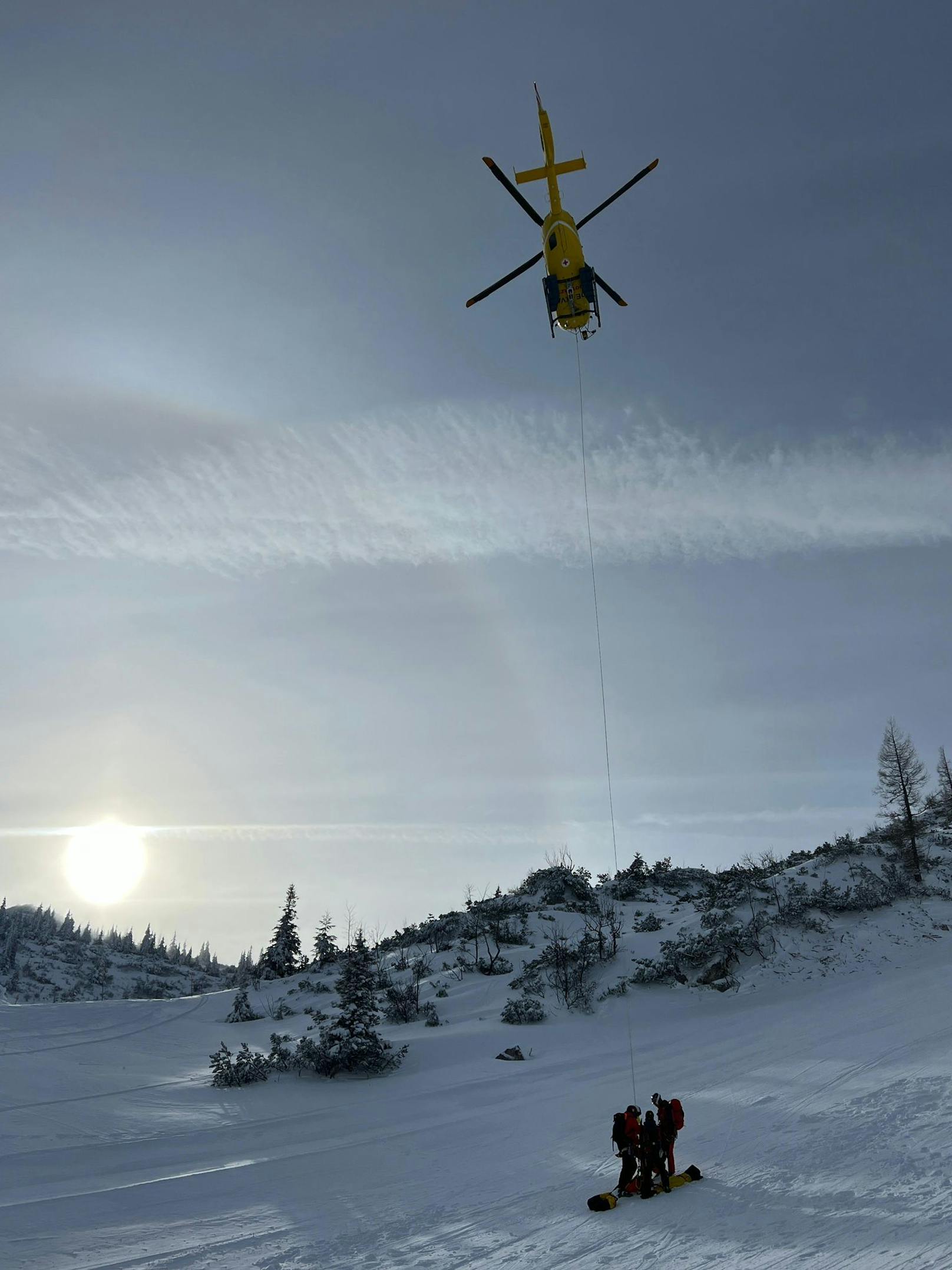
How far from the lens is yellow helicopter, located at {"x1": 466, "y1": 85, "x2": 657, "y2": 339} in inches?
625

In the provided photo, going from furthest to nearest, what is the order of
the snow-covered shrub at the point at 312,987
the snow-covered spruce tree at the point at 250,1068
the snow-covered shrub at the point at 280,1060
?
the snow-covered shrub at the point at 312,987
the snow-covered shrub at the point at 280,1060
the snow-covered spruce tree at the point at 250,1068

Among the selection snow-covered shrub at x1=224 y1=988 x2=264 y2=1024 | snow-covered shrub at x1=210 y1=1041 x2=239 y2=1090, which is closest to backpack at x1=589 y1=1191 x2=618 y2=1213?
snow-covered shrub at x1=210 y1=1041 x2=239 y2=1090

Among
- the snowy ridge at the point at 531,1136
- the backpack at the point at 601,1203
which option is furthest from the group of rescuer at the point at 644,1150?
the backpack at the point at 601,1203

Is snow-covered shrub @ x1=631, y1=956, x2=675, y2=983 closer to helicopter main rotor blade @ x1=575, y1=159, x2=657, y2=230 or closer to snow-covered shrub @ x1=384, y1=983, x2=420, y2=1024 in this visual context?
snow-covered shrub @ x1=384, y1=983, x2=420, y2=1024

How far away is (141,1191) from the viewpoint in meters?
13.9

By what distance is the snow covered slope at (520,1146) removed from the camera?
10469 mm

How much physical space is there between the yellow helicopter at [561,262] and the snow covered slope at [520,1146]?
16.0m

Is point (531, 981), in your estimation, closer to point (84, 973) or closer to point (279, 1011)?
point (279, 1011)

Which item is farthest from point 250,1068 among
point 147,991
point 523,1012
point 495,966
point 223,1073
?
point 147,991

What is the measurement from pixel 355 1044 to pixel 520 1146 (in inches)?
396

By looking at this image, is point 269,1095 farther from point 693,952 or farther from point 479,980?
point 693,952

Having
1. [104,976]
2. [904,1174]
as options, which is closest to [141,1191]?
[904,1174]

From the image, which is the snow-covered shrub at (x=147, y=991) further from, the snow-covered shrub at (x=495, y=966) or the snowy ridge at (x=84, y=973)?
the snow-covered shrub at (x=495, y=966)

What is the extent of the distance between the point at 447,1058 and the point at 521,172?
2746 cm
